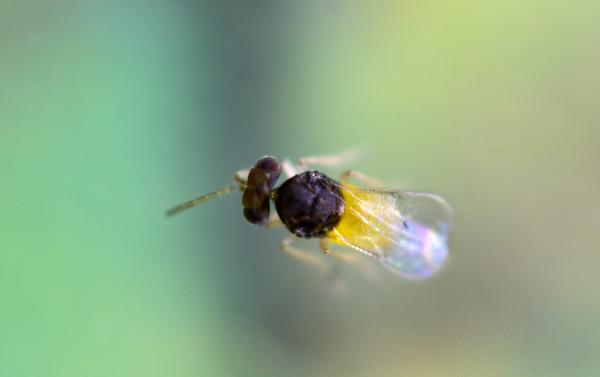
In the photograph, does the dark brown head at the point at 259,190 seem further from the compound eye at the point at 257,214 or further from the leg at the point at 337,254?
the leg at the point at 337,254

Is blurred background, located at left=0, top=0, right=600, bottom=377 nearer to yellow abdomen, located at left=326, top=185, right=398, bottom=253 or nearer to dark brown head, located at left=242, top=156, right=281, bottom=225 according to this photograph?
yellow abdomen, located at left=326, top=185, right=398, bottom=253

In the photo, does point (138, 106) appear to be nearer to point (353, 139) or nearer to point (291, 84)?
point (291, 84)

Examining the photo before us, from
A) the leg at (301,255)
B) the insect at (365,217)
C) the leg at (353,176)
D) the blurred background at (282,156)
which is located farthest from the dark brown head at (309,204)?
the blurred background at (282,156)

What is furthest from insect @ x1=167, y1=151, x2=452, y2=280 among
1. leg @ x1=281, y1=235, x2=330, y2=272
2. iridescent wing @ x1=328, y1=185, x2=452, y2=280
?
leg @ x1=281, y1=235, x2=330, y2=272

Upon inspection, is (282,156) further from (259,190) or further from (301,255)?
(259,190)

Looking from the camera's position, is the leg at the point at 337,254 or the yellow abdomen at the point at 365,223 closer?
the yellow abdomen at the point at 365,223
